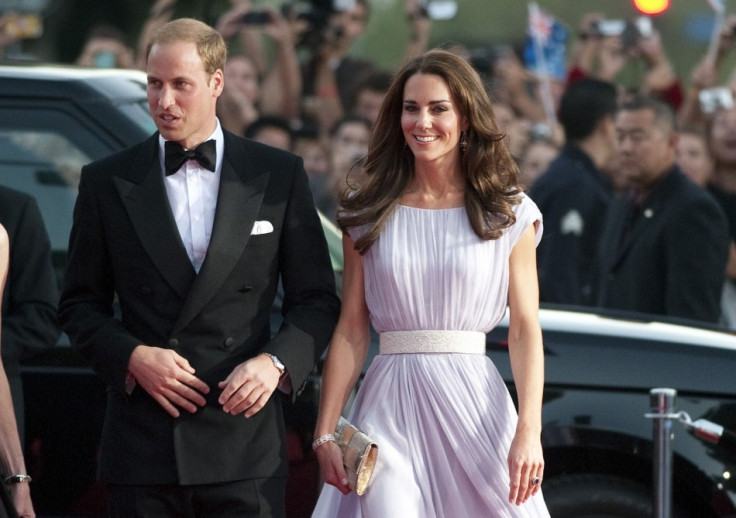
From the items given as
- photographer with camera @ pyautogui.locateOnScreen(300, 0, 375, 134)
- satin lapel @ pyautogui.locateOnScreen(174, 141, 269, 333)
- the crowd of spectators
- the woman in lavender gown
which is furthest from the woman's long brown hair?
photographer with camera @ pyautogui.locateOnScreen(300, 0, 375, 134)

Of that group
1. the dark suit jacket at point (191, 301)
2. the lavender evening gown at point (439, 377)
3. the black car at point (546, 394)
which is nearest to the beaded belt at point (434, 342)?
the lavender evening gown at point (439, 377)

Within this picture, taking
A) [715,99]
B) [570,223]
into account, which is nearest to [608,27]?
[715,99]

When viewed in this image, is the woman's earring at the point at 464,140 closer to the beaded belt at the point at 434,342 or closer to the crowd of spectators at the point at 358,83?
the beaded belt at the point at 434,342

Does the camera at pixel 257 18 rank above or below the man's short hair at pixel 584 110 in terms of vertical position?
above

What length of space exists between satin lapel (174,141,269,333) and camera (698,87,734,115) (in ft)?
22.5

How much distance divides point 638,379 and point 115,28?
6.12m

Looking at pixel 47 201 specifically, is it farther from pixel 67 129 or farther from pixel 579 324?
pixel 579 324

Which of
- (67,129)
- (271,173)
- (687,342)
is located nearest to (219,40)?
(271,173)

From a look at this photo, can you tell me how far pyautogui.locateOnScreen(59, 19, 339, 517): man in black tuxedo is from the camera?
3.75 m

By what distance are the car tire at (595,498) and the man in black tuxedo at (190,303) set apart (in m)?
1.46

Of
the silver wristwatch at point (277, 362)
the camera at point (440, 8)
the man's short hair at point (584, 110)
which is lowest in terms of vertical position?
the silver wristwatch at point (277, 362)

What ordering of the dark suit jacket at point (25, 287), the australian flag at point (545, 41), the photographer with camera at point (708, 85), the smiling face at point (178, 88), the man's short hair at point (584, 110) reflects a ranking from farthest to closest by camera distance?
the australian flag at point (545, 41) → the photographer with camera at point (708, 85) → the man's short hair at point (584, 110) → the dark suit jacket at point (25, 287) → the smiling face at point (178, 88)

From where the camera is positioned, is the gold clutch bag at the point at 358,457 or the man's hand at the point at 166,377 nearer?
the man's hand at the point at 166,377

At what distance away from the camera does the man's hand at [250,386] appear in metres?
3.65
